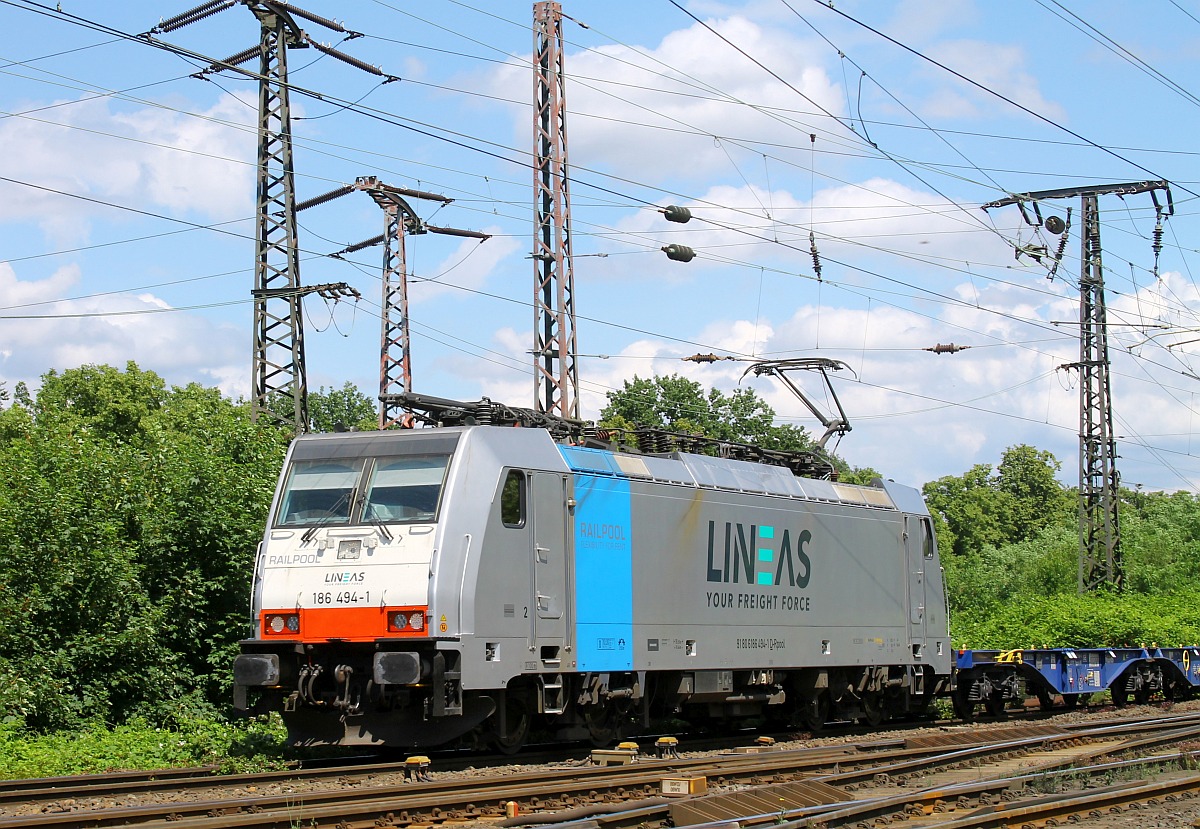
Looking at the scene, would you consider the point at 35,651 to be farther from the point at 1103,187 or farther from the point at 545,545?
the point at 1103,187

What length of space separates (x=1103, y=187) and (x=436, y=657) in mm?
27132

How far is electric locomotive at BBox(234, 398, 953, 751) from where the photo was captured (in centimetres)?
1388

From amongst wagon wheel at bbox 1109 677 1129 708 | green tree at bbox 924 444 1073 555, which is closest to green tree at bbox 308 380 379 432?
green tree at bbox 924 444 1073 555

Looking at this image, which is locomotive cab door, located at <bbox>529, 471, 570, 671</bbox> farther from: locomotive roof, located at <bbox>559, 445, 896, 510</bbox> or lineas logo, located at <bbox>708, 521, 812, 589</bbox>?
lineas logo, located at <bbox>708, 521, 812, 589</bbox>

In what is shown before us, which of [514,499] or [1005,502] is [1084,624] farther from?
[1005,502]

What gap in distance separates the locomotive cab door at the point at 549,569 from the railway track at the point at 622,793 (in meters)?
1.49

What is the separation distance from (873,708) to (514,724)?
8.26 m

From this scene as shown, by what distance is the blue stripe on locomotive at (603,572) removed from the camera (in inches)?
607

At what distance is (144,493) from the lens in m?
18.6

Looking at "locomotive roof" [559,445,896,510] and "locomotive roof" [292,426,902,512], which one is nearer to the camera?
"locomotive roof" [292,426,902,512]

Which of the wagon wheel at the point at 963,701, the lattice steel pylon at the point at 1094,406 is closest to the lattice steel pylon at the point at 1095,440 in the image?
the lattice steel pylon at the point at 1094,406

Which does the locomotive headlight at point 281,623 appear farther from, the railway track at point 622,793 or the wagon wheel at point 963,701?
the wagon wheel at point 963,701

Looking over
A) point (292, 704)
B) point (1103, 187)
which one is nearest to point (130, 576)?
point (292, 704)

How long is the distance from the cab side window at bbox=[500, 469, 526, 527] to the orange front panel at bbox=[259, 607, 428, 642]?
1.50 metres
